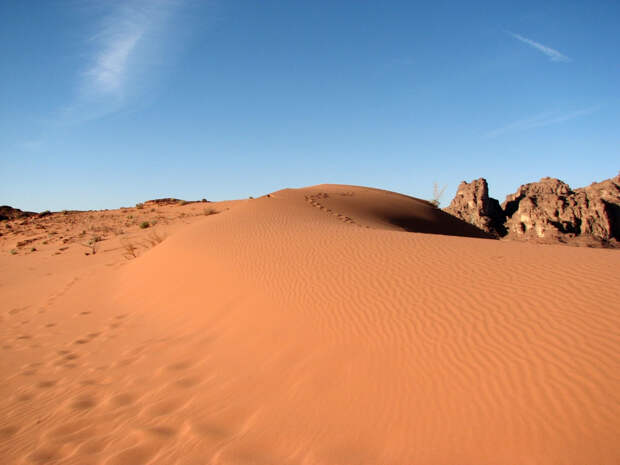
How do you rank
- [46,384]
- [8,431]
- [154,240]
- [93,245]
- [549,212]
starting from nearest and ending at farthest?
[8,431], [46,384], [154,240], [93,245], [549,212]

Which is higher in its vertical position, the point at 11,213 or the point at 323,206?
the point at 11,213

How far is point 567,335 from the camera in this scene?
3.41 m

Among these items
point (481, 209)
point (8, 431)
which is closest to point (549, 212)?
point (481, 209)

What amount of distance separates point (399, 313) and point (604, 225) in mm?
16346

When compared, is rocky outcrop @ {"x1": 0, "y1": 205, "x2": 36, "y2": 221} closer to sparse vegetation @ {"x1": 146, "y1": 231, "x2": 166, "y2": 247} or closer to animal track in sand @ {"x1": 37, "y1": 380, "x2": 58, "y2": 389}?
sparse vegetation @ {"x1": 146, "y1": 231, "x2": 166, "y2": 247}

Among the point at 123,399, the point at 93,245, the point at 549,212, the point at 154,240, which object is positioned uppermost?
the point at 549,212

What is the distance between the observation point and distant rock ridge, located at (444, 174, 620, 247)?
1600 cm

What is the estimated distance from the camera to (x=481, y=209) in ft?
64.8

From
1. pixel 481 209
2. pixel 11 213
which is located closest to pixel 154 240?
pixel 481 209

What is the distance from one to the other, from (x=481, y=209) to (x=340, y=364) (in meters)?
18.5

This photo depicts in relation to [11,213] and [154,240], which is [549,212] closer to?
[154,240]

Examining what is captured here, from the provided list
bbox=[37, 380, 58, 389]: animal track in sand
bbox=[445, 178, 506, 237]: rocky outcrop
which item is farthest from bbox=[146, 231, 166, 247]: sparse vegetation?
bbox=[445, 178, 506, 237]: rocky outcrop

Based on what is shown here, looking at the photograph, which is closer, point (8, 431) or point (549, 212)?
point (8, 431)

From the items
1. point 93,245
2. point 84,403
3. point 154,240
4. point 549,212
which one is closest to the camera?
point 84,403
